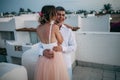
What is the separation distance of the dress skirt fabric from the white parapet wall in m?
2.49

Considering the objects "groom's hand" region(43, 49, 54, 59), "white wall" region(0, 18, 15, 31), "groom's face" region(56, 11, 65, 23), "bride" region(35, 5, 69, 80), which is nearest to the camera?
"bride" region(35, 5, 69, 80)

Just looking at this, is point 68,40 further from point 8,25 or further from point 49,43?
point 8,25

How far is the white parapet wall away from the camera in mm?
4328

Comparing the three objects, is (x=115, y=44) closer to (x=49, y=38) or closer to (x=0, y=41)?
(x=49, y=38)

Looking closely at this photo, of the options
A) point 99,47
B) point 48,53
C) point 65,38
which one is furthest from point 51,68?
point 99,47

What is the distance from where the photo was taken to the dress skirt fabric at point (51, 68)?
2.22 meters

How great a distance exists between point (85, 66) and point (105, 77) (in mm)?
854

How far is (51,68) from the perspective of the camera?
7.28 ft

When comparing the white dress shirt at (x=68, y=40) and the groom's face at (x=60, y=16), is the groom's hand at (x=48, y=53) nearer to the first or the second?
the white dress shirt at (x=68, y=40)

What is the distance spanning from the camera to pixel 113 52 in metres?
4.37

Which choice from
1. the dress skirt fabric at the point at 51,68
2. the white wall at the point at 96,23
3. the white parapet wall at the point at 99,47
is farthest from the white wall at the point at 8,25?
the dress skirt fabric at the point at 51,68

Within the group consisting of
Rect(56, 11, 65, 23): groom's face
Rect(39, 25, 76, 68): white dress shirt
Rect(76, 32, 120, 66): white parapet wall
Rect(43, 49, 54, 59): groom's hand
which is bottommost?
Rect(76, 32, 120, 66): white parapet wall

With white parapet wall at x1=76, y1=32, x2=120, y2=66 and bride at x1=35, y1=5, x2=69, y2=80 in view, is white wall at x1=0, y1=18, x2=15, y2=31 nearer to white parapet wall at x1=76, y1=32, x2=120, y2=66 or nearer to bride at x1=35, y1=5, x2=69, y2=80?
white parapet wall at x1=76, y1=32, x2=120, y2=66

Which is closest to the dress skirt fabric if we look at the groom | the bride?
the bride
